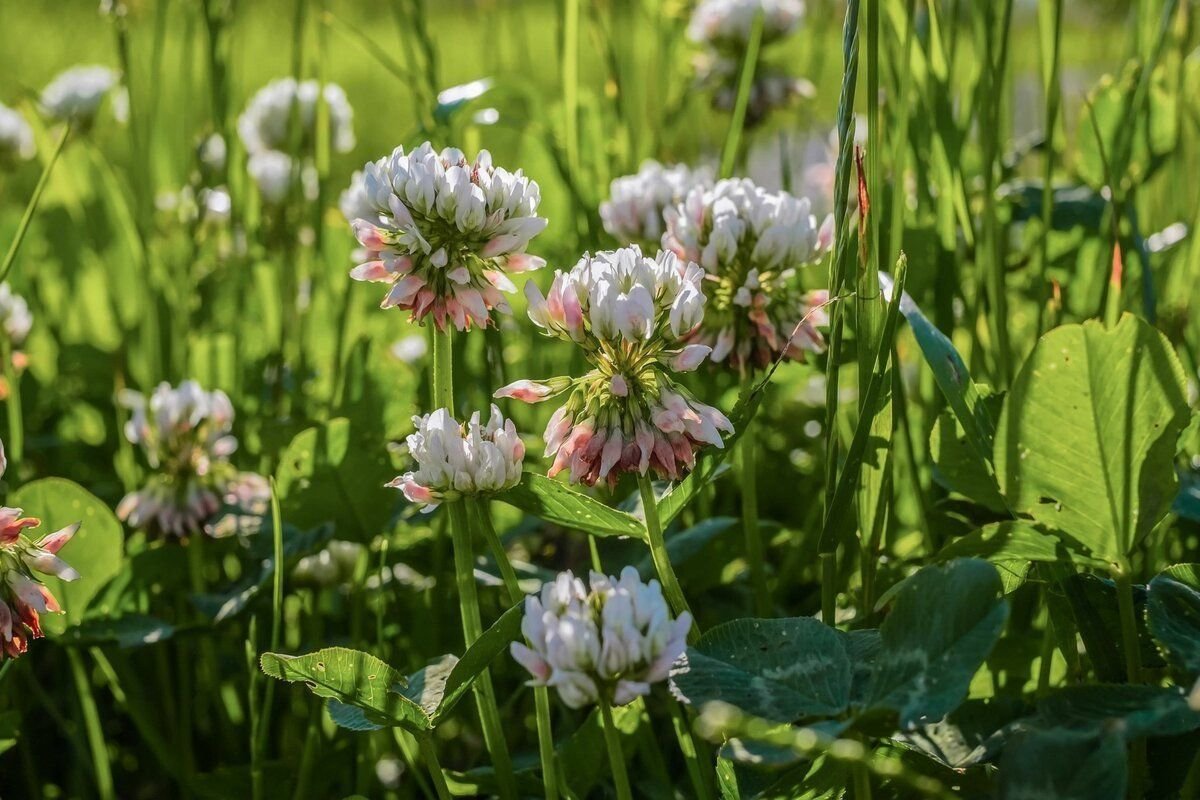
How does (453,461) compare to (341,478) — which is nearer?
(453,461)

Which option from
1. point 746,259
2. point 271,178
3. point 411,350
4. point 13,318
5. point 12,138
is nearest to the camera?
point 746,259

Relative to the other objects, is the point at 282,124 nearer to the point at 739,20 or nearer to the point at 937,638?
the point at 739,20

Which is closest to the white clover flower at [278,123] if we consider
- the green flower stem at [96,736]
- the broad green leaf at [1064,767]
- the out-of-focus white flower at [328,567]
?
the out-of-focus white flower at [328,567]

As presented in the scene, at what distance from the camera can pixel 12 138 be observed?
1.67m

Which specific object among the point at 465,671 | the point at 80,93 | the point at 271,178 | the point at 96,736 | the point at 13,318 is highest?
the point at 80,93

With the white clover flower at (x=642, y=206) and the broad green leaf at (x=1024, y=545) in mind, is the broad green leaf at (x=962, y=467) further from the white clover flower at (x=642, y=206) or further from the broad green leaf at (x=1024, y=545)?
the white clover flower at (x=642, y=206)

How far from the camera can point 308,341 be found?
1.35m

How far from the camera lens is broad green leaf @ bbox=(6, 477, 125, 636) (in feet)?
2.77

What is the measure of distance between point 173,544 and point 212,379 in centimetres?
25

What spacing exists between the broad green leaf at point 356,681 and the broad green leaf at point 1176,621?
1.02ft

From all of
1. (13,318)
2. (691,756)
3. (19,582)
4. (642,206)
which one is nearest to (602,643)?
(691,756)

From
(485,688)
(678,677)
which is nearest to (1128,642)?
(678,677)

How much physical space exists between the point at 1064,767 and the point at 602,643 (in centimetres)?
17

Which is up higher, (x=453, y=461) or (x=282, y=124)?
(x=282, y=124)
